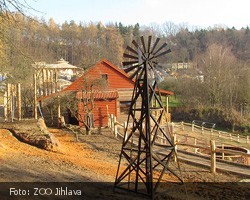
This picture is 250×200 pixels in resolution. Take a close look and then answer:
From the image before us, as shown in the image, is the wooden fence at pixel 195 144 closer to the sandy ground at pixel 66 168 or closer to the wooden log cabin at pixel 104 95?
the sandy ground at pixel 66 168

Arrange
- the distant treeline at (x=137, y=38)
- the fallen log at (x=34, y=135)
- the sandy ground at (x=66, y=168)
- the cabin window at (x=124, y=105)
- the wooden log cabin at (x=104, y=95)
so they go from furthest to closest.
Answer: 1. the cabin window at (x=124, y=105)
2. the wooden log cabin at (x=104, y=95)
3. the distant treeline at (x=137, y=38)
4. the fallen log at (x=34, y=135)
5. the sandy ground at (x=66, y=168)

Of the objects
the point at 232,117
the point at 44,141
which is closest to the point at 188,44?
the point at 232,117

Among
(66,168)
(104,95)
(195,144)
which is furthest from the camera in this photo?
(104,95)

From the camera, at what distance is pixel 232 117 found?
41.8 meters

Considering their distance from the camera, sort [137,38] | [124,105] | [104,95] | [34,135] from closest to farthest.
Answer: [34,135] < [104,95] < [124,105] < [137,38]

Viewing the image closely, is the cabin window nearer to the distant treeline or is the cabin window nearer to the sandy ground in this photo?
the distant treeline

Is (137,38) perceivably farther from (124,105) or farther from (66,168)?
(66,168)

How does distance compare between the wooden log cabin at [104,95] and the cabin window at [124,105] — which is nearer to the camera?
the wooden log cabin at [104,95]

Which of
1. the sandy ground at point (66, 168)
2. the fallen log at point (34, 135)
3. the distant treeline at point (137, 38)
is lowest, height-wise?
the sandy ground at point (66, 168)

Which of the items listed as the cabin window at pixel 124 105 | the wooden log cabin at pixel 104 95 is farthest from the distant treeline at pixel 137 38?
the cabin window at pixel 124 105

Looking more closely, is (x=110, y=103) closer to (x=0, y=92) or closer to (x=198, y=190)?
(x=0, y=92)

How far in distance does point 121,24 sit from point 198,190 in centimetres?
11890

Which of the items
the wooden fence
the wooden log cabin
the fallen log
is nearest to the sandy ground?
the fallen log

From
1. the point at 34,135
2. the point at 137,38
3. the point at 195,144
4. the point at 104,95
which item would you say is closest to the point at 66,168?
the point at 34,135
